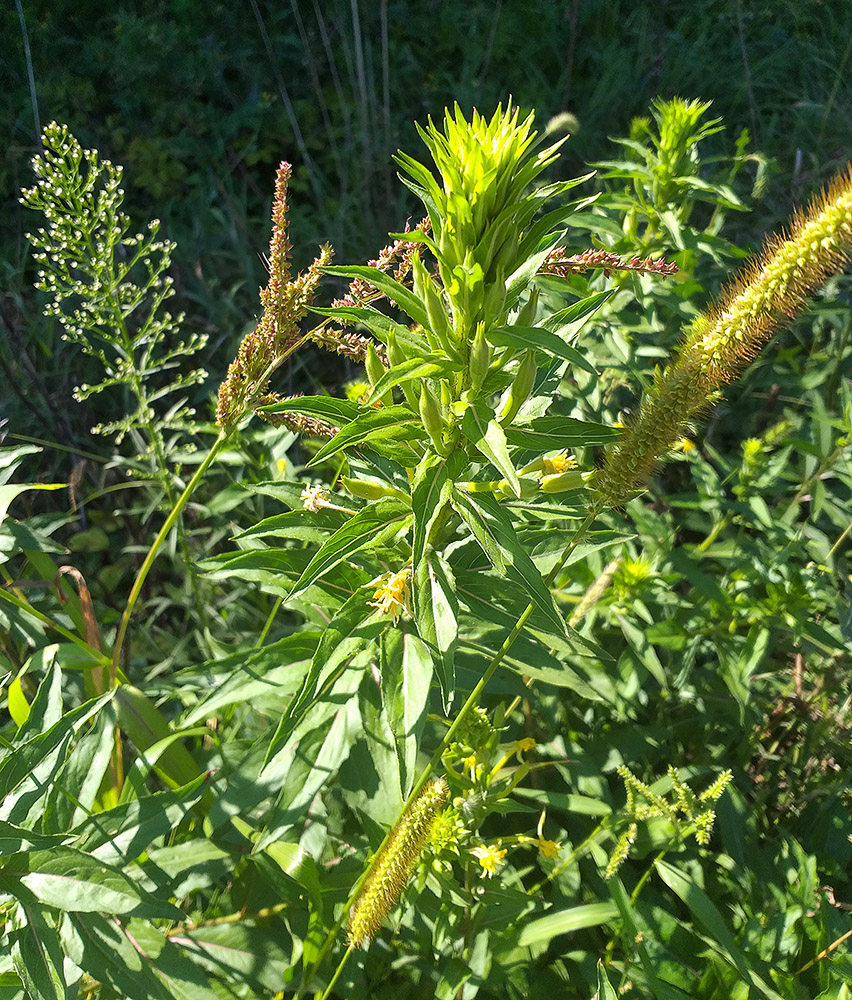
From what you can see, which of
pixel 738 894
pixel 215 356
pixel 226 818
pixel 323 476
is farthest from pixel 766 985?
pixel 215 356

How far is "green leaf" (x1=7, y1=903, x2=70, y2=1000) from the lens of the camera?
1.41 meters

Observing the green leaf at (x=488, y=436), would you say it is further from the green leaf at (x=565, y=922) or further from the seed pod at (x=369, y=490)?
the green leaf at (x=565, y=922)

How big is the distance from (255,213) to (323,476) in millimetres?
2418

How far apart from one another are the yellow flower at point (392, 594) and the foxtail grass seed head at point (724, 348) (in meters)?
0.44

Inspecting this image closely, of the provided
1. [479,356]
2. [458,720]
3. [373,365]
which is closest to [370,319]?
[373,365]

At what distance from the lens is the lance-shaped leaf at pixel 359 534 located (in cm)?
137

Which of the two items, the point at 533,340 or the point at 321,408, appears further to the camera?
the point at 321,408

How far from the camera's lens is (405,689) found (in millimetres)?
1473

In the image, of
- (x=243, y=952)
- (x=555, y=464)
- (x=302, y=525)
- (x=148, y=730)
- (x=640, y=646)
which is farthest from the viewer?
(x=640, y=646)

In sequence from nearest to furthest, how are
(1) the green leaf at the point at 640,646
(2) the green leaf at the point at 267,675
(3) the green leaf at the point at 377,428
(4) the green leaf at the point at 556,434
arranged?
(3) the green leaf at the point at 377,428 < (4) the green leaf at the point at 556,434 < (2) the green leaf at the point at 267,675 < (1) the green leaf at the point at 640,646

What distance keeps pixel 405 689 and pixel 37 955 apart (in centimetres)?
85

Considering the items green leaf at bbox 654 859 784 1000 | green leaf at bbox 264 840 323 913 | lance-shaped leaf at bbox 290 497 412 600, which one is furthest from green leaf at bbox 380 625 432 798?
green leaf at bbox 654 859 784 1000

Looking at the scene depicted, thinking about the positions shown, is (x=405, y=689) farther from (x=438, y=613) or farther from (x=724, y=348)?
(x=724, y=348)

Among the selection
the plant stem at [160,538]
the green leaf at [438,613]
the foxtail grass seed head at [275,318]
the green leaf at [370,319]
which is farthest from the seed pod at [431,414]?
the plant stem at [160,538]
